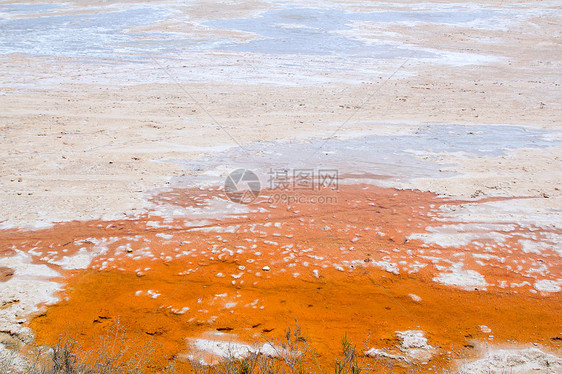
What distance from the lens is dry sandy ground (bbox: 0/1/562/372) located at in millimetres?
6332

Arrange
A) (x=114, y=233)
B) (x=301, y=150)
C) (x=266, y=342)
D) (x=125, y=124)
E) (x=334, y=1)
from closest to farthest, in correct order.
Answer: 1. (x=266, y=342)
2. (x=114, y=233)
3. (x=301, y=150)
4. (x=125, y=124)
5. (x=334, y=1)

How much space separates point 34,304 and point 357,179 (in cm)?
467

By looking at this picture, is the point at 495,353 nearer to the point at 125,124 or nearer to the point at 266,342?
the point at 266,342

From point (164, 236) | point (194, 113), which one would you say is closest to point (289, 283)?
point (164, 236)

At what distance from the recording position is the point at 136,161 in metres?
7.52

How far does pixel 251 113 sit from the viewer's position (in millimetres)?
9953

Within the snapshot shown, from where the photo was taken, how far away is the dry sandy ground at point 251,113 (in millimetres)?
6332

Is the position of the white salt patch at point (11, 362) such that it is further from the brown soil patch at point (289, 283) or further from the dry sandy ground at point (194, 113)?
the dry sandy ground at point (194, 113)

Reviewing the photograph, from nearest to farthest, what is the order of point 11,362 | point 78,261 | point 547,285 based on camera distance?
point 11,362 < point 547,285 < point 78,261

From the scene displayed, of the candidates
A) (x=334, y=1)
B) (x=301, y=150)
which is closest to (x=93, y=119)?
(x=301, y=150)

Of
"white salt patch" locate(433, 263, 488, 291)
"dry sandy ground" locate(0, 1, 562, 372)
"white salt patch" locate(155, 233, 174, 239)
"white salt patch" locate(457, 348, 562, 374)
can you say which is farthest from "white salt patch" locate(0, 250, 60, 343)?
"white salt patch" locate(433, 263, 488, 291)

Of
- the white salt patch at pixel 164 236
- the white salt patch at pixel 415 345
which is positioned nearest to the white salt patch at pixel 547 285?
the white salt patch at pixel 415 345

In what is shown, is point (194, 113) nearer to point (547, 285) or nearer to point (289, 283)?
point (289, 283)

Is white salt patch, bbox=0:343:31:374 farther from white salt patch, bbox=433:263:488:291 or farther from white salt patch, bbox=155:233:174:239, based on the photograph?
white salt patch, bbox=433:263:488:291
